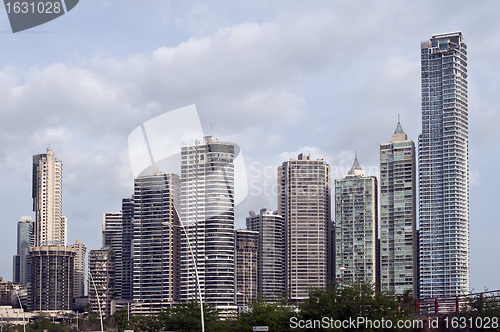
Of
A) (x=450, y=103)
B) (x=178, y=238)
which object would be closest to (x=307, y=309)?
(x=178, y=238)

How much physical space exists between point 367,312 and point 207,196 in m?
64.8

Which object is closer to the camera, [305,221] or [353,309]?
[353,309]

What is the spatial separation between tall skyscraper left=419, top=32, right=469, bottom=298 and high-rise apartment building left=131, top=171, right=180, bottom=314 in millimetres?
62555

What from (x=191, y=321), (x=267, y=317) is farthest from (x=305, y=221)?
(x=267, y=317)

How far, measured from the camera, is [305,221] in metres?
186

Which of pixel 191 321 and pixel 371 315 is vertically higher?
pixel 371 315

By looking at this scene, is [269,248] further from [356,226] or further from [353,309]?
[353,309]

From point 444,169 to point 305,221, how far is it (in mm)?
40572

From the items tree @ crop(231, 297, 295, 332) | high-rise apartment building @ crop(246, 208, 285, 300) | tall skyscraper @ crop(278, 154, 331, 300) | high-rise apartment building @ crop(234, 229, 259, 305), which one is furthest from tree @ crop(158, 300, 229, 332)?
tall skyscraper @ crop(278, 154, 331, 300)

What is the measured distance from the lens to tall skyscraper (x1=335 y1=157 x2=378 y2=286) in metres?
173

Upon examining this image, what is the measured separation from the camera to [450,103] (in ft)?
593

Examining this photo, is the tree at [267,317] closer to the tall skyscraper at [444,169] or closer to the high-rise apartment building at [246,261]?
the high-rise apartment building at [246,261]

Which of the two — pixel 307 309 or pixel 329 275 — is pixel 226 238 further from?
pixel 307 309

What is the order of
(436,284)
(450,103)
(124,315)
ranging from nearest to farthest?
1. (124,315)
2. (436,284)
3. (450,103)
